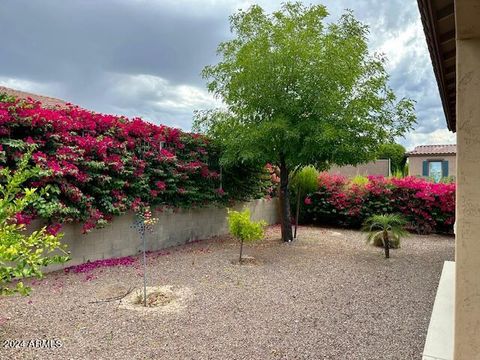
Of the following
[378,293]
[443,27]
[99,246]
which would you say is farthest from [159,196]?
[443,27]

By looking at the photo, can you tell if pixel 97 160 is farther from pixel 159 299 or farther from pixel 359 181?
pixel 359 181

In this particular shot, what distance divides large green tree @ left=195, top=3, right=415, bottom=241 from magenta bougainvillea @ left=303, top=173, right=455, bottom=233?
404 cm

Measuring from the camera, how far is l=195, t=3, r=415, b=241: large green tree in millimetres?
7031

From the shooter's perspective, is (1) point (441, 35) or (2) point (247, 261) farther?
(2) point (247, 261)

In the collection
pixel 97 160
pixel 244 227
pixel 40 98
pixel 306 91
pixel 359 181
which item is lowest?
pixel 244 227

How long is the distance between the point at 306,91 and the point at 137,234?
456cm

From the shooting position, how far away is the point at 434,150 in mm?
22047

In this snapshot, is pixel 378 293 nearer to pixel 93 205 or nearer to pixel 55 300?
pixel 55 300

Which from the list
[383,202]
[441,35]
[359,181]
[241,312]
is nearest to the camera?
[441,35]

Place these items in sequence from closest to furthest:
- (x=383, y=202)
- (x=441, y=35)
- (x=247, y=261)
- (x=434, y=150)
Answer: (x=441, y=35) → (x=247, y=261) → (x=383, y=202) → (x=434, y=150)

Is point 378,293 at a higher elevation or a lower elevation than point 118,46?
lower

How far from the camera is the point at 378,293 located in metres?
4.95

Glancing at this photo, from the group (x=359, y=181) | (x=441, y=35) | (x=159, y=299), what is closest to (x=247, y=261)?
(x=159, y=299)

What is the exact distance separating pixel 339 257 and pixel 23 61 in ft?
25.3
